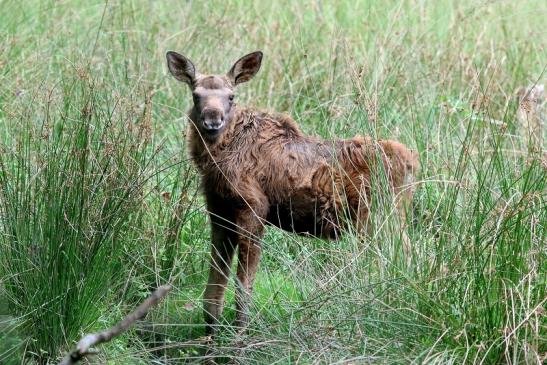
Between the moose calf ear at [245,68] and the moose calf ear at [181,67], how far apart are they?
25cm

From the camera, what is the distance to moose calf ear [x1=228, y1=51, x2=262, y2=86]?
277 inches

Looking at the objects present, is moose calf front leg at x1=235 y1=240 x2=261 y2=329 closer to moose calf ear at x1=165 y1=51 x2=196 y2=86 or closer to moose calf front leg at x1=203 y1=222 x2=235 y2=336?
moose calf front leg at x1=203 y1=222 x2=235 y2=336

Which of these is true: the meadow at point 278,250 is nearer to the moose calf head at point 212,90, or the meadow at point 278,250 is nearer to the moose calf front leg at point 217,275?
the moose calf front leg at point 217,275

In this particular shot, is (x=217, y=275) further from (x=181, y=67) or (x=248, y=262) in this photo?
(x=181, y=67)

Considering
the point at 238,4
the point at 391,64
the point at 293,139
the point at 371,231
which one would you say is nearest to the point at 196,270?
the point at 293,139

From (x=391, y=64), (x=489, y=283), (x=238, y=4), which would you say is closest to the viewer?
(x=489, y=283)

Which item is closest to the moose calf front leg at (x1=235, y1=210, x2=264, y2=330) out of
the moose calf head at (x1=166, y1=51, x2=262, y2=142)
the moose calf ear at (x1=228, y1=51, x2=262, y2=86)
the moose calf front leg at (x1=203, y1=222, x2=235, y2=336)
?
the moose calf front leg at (x1=203, y1=222, x2=235, y2=336)

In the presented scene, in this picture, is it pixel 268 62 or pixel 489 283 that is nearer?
pixel 489 283

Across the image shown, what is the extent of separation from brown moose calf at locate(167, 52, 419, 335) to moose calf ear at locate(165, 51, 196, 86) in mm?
28

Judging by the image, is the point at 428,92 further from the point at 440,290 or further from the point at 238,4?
the point at 440,290

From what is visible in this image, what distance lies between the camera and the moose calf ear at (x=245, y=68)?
7.03 m

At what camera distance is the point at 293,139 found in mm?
6957

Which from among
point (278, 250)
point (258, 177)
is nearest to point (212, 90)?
point (258, 177)

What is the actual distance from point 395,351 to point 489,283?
57 centimetres
